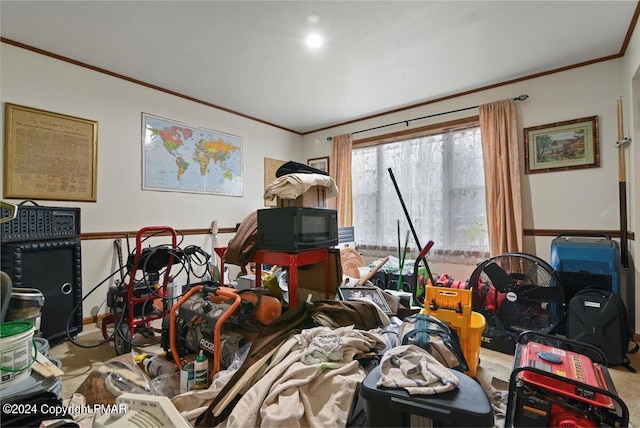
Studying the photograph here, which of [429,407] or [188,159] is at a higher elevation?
[188,159]

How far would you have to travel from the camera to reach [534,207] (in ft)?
9.39

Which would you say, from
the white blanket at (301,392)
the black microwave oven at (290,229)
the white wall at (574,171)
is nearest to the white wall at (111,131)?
the black microwave oven at (290,229)

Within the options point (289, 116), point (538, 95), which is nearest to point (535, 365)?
point (538, 95)

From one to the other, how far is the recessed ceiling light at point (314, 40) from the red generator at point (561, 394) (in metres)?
2.44

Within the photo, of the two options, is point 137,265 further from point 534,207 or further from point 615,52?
point 615,52

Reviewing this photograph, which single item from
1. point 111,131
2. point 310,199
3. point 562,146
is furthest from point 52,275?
point 562,146

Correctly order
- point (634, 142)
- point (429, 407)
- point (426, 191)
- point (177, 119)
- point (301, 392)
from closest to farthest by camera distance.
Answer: point (429, 407)
point (301, 392)
point (634, 142)
point (177, 119)
point (426, 191)

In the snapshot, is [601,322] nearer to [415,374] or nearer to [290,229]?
[415,374]

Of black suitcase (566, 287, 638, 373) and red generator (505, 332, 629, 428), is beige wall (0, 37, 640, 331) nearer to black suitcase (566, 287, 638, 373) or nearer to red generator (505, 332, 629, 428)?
black suitcase (566, 287, 638, 373)

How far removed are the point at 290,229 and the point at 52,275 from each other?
5.74 ft

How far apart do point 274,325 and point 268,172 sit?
3009 millimetres

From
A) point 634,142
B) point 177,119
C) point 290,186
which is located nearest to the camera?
point 290,186

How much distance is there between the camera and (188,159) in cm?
340

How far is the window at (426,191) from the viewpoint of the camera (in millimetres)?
3227
